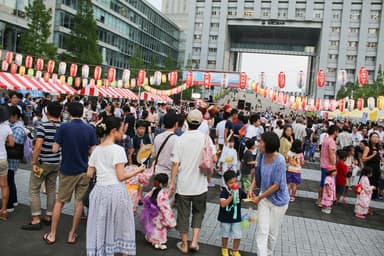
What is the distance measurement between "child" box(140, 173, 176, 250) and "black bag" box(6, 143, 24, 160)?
204cm

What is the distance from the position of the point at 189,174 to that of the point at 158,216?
739 millimetres

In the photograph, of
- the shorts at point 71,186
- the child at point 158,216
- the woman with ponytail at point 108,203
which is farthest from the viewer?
the child at point 158,216

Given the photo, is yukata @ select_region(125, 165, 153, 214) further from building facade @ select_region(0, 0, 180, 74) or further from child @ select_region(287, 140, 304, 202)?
building facade @ select_region(0, 0, 180, 74)

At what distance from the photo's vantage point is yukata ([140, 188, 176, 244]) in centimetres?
432

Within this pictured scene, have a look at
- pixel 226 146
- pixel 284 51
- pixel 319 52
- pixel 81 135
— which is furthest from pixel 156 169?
pixel 284 51

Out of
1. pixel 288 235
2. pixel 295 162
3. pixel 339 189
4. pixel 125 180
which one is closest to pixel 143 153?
pixel 125 180

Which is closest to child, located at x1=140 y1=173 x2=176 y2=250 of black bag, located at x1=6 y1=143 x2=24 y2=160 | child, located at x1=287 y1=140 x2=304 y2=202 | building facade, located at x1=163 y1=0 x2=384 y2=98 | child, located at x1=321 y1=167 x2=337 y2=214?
black bag, located at x1=6 y1=143 x2=24 y2=160

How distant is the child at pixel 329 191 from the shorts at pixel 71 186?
15.7ft

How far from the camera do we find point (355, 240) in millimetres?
5277

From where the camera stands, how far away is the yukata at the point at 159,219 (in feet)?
14.2

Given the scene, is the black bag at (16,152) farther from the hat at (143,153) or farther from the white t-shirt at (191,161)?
the white t-shirt at (191,161)

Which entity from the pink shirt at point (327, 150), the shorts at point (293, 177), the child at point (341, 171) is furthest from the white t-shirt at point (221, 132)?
the child at point (341, 171)

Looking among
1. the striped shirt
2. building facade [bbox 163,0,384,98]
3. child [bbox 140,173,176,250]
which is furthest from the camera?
building facade [bbox 163,0,384,98]

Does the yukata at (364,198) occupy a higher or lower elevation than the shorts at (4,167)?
lower
